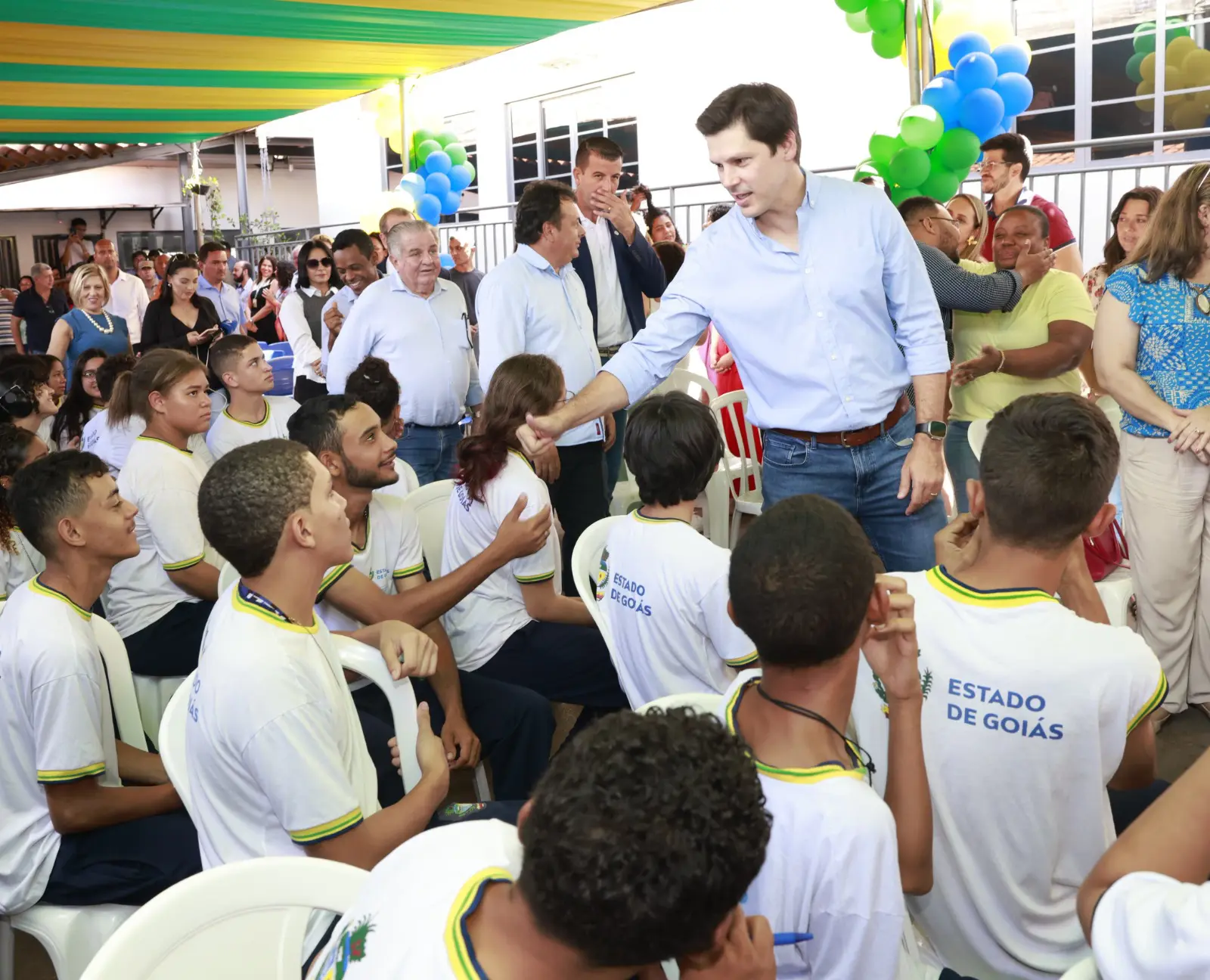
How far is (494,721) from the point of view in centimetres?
277

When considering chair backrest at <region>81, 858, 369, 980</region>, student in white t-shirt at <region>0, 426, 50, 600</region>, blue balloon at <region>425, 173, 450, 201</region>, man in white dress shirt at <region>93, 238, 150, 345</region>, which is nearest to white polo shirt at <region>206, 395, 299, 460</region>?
student in white t-shirt at <region>0, 426, 50, 600</region>

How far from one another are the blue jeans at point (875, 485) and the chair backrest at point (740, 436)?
182 cm

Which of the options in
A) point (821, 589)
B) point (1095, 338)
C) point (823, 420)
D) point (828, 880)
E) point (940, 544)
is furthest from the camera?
point (1095, 338)

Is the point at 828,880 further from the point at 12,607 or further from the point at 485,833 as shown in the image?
the point at 12,607

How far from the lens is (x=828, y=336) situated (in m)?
2.69

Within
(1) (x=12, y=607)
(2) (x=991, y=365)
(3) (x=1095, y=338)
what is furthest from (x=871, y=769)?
(2) (x=991, y=365)

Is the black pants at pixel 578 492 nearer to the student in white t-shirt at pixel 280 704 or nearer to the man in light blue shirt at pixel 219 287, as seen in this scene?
the student in white t-shirt at pixel 280 704

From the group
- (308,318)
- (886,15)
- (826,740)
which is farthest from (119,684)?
(886,15)

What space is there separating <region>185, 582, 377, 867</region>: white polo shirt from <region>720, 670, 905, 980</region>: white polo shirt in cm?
77

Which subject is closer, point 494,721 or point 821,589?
point 821,589

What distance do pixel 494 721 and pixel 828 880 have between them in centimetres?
163

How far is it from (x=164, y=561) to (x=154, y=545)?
0.12 meters

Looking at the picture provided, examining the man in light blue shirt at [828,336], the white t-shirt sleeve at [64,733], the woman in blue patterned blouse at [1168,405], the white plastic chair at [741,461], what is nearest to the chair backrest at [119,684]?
the white t-shirt sleeve at [64,733]

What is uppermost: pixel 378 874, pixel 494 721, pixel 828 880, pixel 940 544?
pixel 940 544
